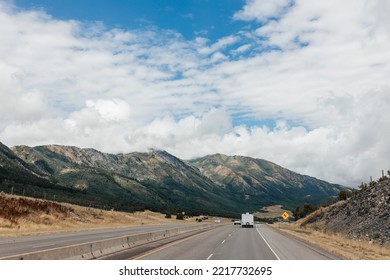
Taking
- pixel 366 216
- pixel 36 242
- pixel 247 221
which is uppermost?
pixel 366 216

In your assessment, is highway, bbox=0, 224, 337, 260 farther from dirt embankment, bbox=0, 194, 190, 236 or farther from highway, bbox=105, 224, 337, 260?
dirt embankment, bbox=0, 194, 190, 236

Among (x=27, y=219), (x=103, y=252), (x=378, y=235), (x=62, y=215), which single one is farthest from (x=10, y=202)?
(x=378, y=235)

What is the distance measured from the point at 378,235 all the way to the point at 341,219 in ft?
72.8

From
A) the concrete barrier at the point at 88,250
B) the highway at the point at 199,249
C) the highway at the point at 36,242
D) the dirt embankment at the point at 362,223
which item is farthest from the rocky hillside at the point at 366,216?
the highway at the point at 36,242

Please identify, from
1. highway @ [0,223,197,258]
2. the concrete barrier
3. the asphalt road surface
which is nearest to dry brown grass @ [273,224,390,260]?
the asphalt road surface

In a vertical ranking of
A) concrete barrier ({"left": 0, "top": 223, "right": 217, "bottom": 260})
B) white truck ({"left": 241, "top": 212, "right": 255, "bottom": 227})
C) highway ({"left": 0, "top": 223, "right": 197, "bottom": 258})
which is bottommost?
white truck ({"left": 241, "top": 212, "right": 255, "bottom": 227})

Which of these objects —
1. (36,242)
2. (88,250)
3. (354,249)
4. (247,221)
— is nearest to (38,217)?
(36,242)

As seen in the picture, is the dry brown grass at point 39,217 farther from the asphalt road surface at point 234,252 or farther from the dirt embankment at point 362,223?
the dirt embankment at point 362,223

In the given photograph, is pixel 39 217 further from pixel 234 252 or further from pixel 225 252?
pixel 234 252

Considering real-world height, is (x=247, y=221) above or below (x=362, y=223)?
below

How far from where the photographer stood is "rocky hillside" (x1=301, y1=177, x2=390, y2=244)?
41906 mm

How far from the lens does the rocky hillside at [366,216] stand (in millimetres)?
41906

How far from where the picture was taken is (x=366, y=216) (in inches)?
1973
